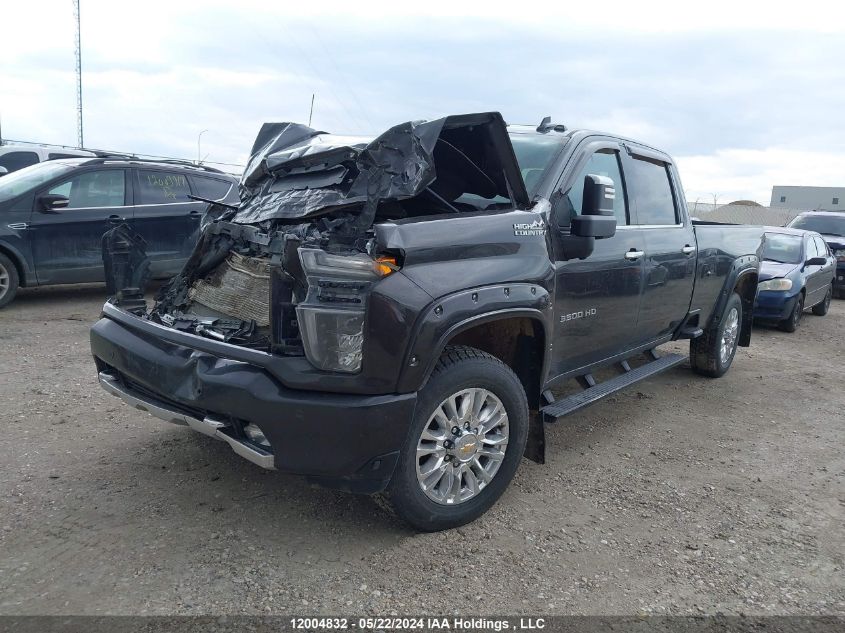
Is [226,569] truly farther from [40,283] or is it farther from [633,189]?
[40,283]

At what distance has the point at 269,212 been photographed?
3656mm

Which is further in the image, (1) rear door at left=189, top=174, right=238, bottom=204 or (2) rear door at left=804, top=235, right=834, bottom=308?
(2) rear door at left=804, top=235, right=834, bottom=308

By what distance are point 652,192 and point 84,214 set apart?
634 cm

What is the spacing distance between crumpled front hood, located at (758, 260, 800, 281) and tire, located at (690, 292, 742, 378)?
11.3ft

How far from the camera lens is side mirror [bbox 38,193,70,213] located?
7.61 m

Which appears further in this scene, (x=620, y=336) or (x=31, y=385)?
(x=31, y=385)

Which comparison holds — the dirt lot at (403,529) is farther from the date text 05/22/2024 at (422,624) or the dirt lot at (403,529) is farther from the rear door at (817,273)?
the rear door at (817,273)

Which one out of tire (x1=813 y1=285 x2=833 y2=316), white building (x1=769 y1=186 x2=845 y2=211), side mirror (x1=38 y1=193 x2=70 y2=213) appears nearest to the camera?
side mirror (x1=38 y1=193 x2=70 y2=213)

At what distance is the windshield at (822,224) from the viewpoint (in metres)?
14.4

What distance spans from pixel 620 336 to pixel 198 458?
2795 millimetres

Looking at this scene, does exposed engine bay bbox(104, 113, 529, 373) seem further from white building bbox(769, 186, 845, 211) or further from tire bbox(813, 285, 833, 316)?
white building bbox(769, 186, 845, 211)

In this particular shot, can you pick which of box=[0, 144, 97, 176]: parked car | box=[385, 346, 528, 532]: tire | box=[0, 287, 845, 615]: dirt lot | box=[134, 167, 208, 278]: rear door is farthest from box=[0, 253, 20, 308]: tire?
box=[0, 144, 97, 176]: parked car

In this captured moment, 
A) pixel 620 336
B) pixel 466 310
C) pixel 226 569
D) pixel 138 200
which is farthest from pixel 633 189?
pixel 138 200

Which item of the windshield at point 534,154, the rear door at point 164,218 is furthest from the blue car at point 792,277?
the rear door at point 164,218
